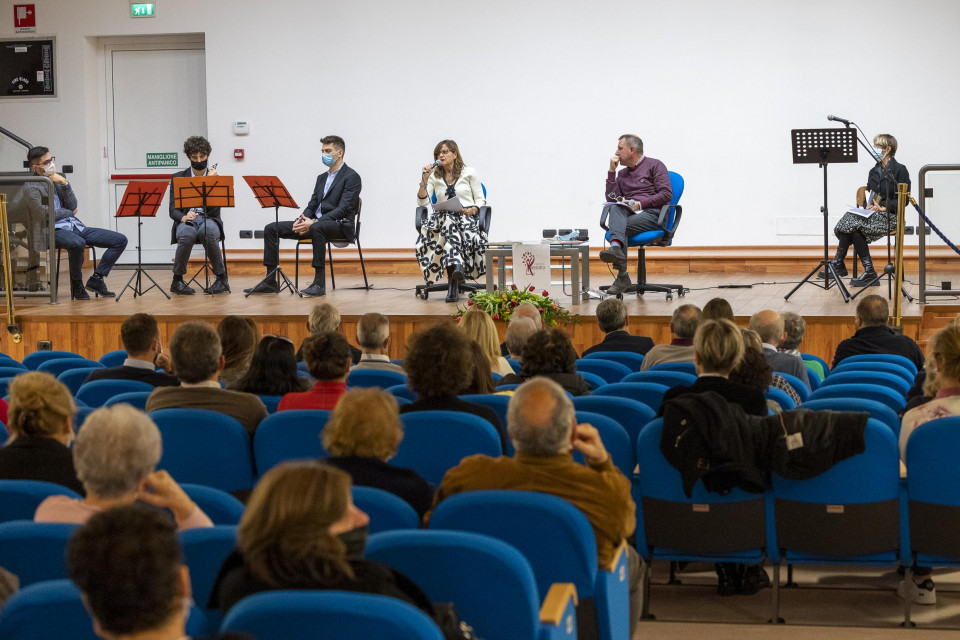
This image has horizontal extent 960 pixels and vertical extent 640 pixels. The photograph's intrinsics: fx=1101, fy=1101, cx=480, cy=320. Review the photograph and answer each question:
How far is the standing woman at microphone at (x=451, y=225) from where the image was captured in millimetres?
8508

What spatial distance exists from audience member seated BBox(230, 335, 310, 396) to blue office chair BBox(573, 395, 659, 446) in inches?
44.9

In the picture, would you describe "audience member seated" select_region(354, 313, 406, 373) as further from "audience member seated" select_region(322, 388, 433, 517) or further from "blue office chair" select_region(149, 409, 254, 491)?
"audience member seated" select_region(322, 388, 433, 517)

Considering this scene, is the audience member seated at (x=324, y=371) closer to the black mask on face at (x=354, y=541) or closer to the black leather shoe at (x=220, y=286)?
the black mask on face at (x=354, y=541)

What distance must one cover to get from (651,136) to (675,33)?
1.04m

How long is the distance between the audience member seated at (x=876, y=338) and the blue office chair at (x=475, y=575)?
3997 millimetres

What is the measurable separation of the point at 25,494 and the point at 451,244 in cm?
627

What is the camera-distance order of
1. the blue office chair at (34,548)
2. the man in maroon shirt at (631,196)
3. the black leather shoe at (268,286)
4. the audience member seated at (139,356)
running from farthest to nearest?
the black leather shoe at (268,286), the man in maroon shirt at (631,196), the audience member seated at (139,356), the blue office chair at (34,548)

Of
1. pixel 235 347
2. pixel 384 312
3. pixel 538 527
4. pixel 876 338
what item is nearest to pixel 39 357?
pixel 235 347

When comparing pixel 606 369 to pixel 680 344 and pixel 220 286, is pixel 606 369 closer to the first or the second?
pixel 680 344

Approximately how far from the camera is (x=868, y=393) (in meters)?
4.05

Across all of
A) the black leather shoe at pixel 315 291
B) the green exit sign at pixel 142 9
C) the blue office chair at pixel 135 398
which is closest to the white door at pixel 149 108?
the green exit sign at pixel 142 9

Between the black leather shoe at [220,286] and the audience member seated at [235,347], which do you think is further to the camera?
the black leather shoe at [220,286]

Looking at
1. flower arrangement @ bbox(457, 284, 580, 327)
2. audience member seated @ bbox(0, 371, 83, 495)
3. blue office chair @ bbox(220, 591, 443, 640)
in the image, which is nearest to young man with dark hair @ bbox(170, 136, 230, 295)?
flower arrangement @ bbox(457, 284, 580, 327)

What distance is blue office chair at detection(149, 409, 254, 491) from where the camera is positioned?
3.26 meters
